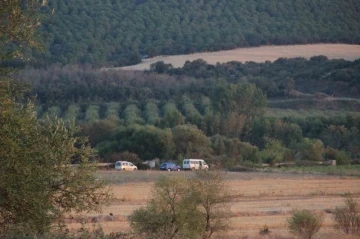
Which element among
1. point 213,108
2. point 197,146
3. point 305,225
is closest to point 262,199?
point 305,225

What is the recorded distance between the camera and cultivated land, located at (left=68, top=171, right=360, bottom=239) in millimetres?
27062

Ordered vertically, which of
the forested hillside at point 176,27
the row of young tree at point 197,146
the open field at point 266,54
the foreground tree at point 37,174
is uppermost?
the foreground tree at point 37,174

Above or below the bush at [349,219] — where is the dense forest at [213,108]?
below

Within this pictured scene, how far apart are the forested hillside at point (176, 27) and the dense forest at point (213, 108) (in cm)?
1998

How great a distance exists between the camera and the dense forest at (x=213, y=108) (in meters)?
69.8

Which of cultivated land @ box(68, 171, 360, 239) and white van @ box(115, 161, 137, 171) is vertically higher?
cultivated land @ box(68, 171, 360, 239)

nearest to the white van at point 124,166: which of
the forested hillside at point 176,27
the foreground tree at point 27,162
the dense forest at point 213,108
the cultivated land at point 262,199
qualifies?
the cultivated land at point 262,199

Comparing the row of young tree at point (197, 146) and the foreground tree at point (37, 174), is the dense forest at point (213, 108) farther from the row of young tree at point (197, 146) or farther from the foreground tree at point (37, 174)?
the foreground tree at point (37, 174)

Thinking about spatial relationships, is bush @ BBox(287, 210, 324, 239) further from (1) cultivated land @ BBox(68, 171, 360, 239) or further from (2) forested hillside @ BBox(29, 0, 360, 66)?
(2) forested hillside @ BBox(29, 0, 360, 66)

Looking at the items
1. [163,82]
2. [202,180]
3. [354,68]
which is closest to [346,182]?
[202,180]

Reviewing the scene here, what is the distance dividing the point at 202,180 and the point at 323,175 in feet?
105

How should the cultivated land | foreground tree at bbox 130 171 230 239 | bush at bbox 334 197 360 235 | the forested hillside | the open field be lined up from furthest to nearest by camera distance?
the forested hillside < the open field < the cultivated land < bush at bbox 334 197 360 235 < foreground tree at bbox 130 171 230 239

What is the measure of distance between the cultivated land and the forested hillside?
8770cm

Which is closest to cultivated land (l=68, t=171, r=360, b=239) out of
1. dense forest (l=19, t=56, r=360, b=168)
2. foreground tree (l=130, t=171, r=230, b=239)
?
foreground tree (l=130, t=171, r=230, b=239)
